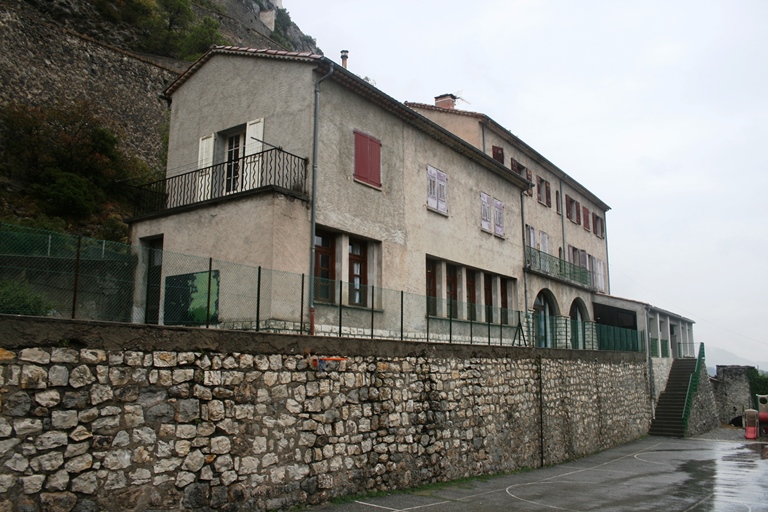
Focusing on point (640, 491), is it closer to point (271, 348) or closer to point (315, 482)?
point (315, 482)

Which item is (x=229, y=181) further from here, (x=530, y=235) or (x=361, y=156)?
(x=530, y=235)

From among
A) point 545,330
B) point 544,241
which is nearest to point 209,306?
point 545,330

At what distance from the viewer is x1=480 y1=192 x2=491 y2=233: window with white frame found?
70.3ft

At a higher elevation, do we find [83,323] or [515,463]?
[83,323]

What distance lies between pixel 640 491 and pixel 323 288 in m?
7.94

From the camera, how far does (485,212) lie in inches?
Result: 853

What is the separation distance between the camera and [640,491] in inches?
556

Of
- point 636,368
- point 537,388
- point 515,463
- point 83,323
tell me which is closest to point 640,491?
point 515,463

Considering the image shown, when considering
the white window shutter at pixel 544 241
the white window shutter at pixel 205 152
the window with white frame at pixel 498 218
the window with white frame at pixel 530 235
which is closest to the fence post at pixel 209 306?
the white window shutter at pixel 205 152

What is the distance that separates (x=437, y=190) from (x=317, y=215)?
18.0ft

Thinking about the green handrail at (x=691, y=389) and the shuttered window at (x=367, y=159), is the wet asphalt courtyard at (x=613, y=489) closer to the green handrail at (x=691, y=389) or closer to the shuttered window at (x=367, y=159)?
the shuttered window at (x=367, y=159)

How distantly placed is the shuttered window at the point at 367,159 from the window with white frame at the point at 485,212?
5827 millimetres

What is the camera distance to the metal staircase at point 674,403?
29672 mm

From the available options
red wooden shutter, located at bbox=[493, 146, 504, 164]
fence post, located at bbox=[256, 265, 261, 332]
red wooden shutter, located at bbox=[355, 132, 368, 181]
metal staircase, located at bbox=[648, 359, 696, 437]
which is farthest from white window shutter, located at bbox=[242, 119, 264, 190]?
metal staircase, located at bbox=[648, 359, 696, 437]
